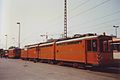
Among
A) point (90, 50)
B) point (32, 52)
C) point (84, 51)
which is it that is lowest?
point (32, 52)

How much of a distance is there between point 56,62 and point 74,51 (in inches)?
343

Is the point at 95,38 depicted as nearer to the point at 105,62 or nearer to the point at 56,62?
the point at 105,62

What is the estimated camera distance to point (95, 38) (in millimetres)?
23141

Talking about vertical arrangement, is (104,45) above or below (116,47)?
above

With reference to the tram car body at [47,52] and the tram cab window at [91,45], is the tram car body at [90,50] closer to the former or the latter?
A: the tram cab window at [91,45]

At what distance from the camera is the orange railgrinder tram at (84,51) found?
2277 centimetres

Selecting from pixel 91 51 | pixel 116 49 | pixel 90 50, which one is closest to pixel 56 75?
pixel 91 51

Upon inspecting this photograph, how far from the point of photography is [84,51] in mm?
24609

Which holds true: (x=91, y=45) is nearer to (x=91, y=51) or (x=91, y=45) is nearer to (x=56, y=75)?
(x=91, y=51)

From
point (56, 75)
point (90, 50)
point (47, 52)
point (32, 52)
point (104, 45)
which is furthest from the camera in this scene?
point (32, 52)

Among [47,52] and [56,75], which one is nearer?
[56,75]

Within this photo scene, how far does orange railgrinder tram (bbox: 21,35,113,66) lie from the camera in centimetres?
2277

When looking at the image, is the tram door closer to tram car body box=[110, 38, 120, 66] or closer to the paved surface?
the paved surface

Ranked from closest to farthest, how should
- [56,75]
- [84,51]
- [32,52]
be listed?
[56,75] → [84,51] → [32,52]
